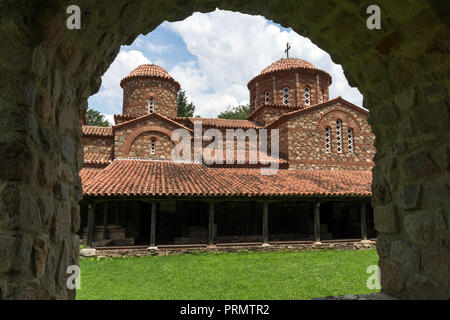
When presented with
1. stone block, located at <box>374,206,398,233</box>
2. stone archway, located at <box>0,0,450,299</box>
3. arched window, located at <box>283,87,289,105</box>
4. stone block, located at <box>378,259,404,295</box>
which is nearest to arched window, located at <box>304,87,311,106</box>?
arched window, located at <box>283,87,289,105</box>

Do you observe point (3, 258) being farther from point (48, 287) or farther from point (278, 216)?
point (278, 216)

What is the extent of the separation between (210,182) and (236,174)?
1.92m

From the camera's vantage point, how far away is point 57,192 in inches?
67.4

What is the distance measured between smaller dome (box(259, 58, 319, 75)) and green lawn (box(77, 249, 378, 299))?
1197 cm

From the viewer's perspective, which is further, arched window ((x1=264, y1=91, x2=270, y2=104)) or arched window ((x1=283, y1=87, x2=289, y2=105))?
arched window ((x1=264, y1=91, x2=270, y2=104))

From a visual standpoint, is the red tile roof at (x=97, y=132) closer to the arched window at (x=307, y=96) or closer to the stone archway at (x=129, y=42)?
the arched window at (x=307, y=96)

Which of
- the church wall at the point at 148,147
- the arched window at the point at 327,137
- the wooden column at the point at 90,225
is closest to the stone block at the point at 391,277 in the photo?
the wooden column at the point at 90,225

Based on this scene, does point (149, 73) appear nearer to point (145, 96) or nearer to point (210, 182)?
point (145, 96)

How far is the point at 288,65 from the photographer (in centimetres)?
1864

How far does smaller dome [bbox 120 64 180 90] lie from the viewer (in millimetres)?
18016

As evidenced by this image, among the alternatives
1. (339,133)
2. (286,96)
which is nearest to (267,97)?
(286,96)

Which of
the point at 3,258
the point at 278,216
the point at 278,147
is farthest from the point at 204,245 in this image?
the point at 3,258

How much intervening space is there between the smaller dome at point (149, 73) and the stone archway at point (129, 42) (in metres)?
16.3

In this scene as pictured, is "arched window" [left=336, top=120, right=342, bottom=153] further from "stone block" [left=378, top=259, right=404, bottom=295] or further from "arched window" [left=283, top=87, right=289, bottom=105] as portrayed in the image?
"stone block" [left=378, top=259, right=404, bottom=295]
